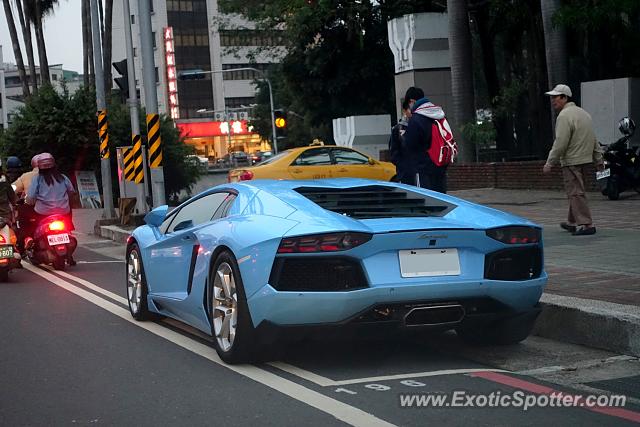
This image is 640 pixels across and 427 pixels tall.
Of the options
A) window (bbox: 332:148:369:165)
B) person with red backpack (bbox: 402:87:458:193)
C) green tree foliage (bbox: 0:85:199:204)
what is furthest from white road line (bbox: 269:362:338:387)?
green tree foliage (bbox: 0:85:199:204)

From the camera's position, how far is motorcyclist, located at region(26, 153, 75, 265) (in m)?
14.1

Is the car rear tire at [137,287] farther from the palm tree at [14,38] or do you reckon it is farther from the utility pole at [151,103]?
the palm tree at [14,38]

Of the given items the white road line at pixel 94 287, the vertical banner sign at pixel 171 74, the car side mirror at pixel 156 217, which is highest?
the vertical banner sign at pixel 171 74

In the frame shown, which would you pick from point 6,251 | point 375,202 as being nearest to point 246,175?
point 6,251

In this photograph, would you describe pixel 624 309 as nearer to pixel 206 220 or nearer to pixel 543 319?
pixel 543 319

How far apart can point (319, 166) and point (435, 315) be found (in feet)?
56.0

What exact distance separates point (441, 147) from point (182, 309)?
4.33m

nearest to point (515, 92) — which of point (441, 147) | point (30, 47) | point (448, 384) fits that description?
point (441, 147)

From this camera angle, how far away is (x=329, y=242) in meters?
6.25

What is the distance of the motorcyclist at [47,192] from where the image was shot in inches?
556

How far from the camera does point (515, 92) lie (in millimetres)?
26203

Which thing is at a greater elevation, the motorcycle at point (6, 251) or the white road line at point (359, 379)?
the motorcycle at point (6, 251)

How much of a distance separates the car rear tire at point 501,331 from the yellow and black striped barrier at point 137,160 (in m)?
15.7

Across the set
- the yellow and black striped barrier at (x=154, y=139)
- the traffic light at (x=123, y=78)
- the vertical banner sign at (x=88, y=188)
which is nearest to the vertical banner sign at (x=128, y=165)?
the traffic light at (x=123, y=78)
